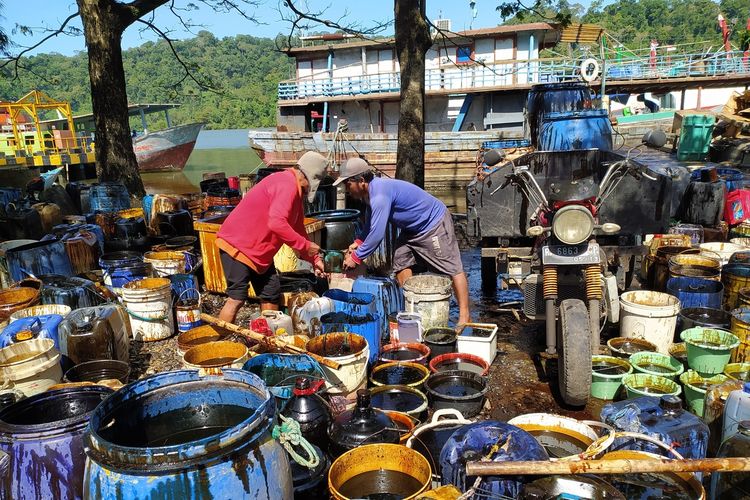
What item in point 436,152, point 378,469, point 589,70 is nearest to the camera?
point 378,469

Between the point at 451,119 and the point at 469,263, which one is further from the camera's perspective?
the point at 451,119

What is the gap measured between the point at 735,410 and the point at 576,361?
1.09 metres

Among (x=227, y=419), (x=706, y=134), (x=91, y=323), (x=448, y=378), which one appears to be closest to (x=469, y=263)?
(x=448, y=378)

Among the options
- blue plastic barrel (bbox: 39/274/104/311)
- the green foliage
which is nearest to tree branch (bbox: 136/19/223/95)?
blue plastic barrel (bbox: 39/274/104/311)

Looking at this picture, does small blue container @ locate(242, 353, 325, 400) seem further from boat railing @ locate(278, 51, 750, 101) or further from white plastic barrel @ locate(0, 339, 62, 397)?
boat railing @ locate(278, 51, 750, 101)

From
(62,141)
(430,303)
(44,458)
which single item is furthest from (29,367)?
(62,141)

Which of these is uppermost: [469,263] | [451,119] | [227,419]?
[451,119]

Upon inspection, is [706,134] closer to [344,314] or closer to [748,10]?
[344,314]

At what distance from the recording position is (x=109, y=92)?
1080 centimetres

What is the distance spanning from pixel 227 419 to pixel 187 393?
233 millimetres

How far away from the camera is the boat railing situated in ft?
75.8

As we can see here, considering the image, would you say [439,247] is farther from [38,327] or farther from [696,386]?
[38,327]

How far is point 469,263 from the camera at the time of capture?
29.3 feet

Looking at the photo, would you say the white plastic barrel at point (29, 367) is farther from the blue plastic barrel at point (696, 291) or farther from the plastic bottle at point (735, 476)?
the blue plastic barrel at point (696, 291)
